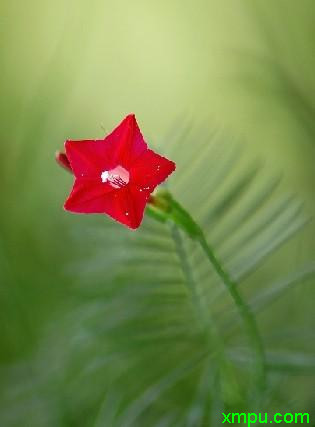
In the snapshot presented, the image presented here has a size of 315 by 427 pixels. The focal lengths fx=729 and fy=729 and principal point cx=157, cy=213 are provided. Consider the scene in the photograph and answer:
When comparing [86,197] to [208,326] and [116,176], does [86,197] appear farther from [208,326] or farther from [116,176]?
[208,326]


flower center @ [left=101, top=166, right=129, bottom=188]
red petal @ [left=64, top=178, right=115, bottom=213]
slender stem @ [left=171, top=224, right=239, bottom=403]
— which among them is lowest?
slender stem @ [left=171, top=224, right=239, bottom=403]

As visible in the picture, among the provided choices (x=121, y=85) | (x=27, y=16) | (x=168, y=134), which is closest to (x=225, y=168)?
(x=168, y=134)

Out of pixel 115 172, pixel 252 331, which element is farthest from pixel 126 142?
pixel 252 331

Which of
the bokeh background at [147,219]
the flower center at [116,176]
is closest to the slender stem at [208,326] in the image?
the bokeh background at [147,219]

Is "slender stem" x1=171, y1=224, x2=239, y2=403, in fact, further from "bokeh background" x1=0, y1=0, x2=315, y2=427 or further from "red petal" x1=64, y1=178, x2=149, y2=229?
"red petal" x1=64, y1=178, x2=149, y2=229

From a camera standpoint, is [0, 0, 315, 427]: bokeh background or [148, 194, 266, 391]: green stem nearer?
[148, 194, 266, 391]: green stem

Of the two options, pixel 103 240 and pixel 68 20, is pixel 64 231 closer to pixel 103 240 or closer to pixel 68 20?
pixel 103 240

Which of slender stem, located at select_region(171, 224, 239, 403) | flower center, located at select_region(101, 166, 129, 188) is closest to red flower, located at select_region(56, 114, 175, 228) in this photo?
flower center, located at select_region(101, 166, 129, 188)
